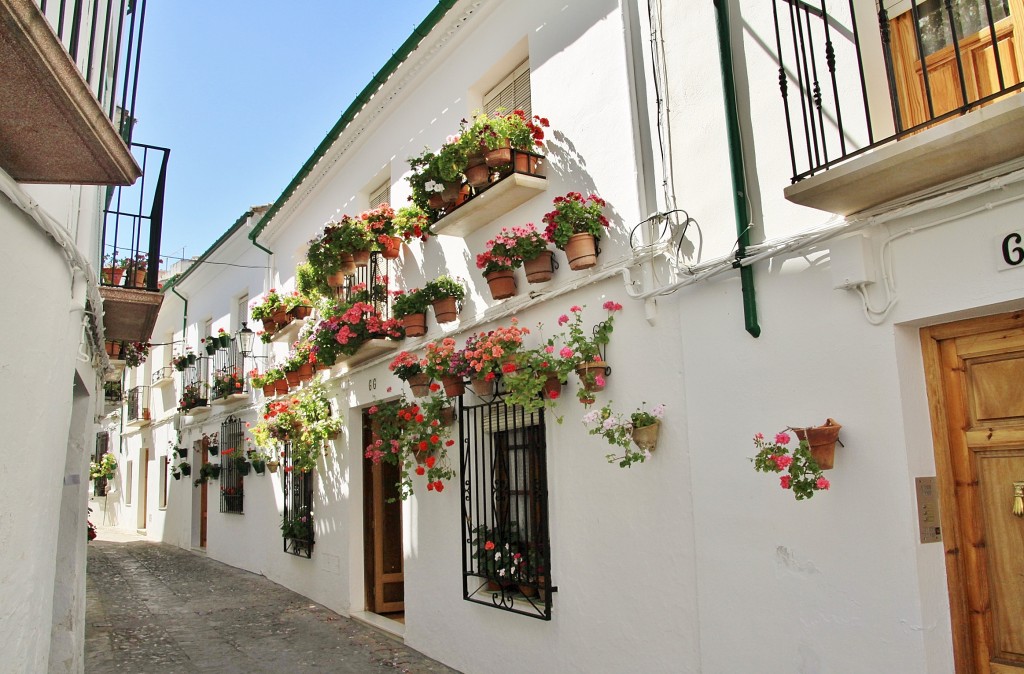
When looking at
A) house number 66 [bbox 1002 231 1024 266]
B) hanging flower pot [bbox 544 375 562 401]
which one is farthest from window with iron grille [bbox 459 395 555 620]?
house number 66 [bbox 1002 231 1024 266]

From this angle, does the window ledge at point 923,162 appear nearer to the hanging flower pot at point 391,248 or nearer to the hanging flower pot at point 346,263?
the hanging flower pot at point 391,248

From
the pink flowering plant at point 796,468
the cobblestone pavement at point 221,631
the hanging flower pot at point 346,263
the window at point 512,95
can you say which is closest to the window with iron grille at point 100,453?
the cobblestone pavement at point 221,631

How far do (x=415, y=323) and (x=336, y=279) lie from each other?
5.69ft

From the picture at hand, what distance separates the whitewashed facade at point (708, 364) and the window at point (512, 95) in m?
0.09

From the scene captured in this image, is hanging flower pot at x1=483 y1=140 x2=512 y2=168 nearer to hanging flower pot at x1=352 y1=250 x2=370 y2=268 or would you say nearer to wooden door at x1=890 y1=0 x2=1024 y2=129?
hanging flower pot at x1=352 y1=250 x2=370 y2=268

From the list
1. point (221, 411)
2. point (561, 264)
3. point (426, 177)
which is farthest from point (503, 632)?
point (221, 411)

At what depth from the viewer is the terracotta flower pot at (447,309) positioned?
7.18 meters

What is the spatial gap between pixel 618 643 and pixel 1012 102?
12.1 ft

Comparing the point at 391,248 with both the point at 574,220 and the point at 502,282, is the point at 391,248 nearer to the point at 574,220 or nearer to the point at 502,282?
the point at 502,282

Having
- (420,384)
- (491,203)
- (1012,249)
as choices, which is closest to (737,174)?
(1012,249)

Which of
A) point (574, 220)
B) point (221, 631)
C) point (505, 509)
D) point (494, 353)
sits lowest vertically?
point (221, 631)

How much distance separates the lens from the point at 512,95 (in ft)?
23.4

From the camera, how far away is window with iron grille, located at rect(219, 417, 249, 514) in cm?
1341

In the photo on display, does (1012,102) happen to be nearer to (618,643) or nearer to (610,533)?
(610,533)
